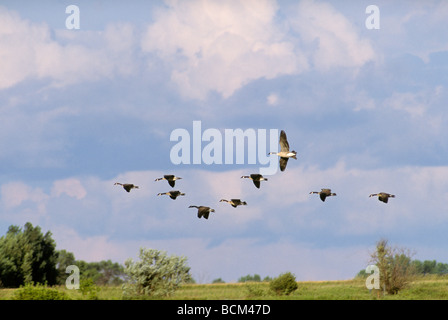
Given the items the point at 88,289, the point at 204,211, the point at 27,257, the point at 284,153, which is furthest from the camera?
the point at 27,257

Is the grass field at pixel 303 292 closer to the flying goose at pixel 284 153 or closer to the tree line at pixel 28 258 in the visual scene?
the tree line at pixel 28 258

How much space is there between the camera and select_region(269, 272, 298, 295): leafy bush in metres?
52.5

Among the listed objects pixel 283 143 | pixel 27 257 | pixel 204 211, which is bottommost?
pixel 27 257

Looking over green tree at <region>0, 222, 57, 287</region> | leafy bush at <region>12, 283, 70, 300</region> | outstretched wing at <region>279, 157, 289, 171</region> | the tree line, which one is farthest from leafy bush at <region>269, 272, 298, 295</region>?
green tree at <region>0, 222, 57, 287</region>

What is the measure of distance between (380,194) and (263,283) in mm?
21224

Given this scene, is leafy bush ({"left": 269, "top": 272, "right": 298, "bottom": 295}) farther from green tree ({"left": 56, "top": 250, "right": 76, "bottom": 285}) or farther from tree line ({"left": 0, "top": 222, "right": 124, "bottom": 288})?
green tree ({"left": 56, "top": 250, "right": 76, "bottom": 285})

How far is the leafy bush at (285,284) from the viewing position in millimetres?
52469

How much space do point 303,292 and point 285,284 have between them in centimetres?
189

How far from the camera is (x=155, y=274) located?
50469mm

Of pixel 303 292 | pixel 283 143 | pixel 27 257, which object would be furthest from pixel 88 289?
pixel 27 257

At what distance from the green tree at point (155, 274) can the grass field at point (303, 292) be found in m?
0.86

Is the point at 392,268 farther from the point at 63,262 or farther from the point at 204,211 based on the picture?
the point at 63,262
